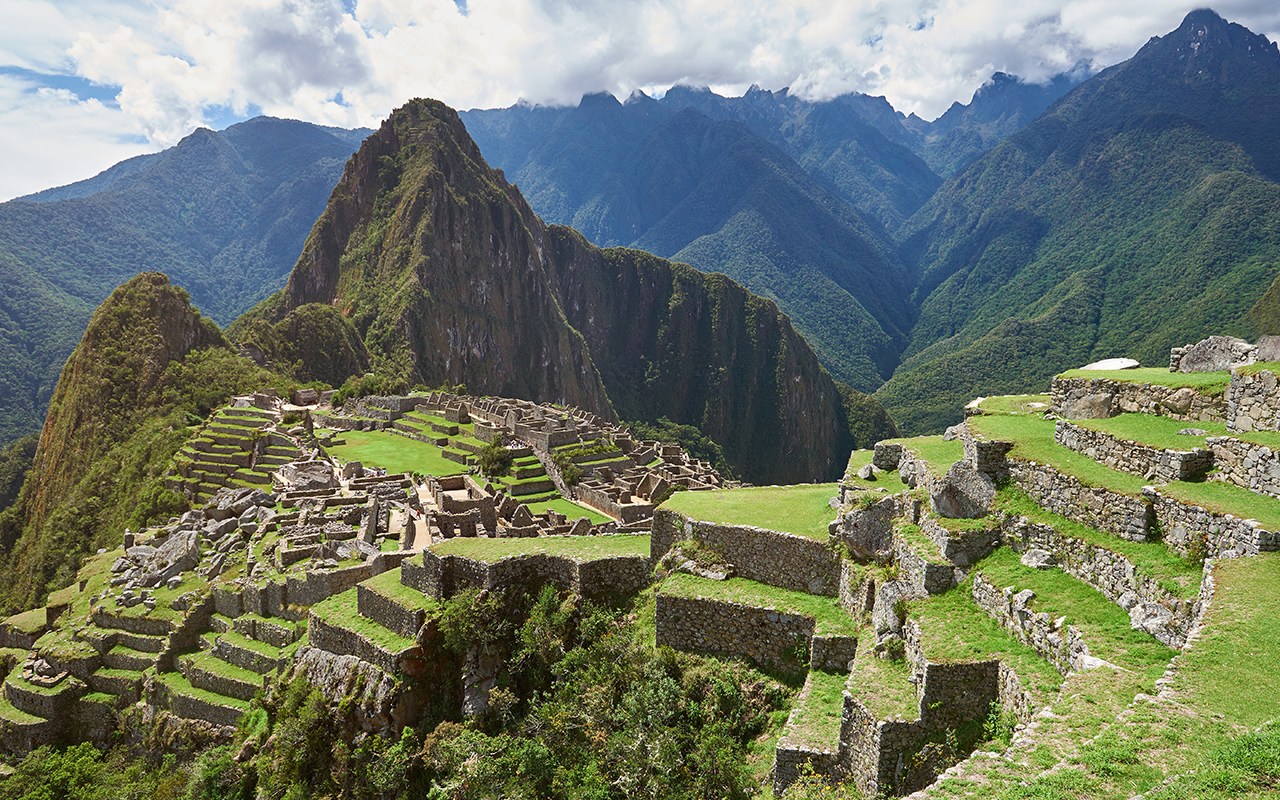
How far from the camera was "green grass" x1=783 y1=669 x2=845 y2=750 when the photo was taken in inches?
323

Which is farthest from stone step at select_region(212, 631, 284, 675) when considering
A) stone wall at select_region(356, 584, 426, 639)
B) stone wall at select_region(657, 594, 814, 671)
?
stone wall at select_region(657, 594, 814, 671)

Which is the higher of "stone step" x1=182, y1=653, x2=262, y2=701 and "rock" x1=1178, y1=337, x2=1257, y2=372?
"rock" x1=1178, y1=337, x2=1257, y2=372

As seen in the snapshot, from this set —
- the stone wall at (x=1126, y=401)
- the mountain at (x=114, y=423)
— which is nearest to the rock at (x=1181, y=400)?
the stone wall at (x=1126, y=401)

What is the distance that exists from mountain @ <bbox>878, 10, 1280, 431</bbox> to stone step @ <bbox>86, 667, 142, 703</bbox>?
9034 cm

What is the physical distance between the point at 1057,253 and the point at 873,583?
166471 millimetres

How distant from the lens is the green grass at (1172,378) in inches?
363

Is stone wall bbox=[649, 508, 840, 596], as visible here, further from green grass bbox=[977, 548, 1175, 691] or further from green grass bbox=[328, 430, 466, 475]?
green grass bbox=[328, 430, 466, 475]

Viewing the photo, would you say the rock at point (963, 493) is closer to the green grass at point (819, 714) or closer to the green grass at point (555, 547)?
the green grass at point (819, 714)

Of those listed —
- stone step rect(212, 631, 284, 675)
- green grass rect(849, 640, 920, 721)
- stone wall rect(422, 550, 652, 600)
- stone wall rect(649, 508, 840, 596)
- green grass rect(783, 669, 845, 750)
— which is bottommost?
stone step rect(212, 631, 284, 675)

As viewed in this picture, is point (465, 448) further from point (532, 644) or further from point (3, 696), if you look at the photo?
point (532, 644)

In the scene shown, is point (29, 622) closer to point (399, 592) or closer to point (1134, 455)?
point (399, 592)

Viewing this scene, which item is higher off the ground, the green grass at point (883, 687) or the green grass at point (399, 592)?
the green grass at point (883, 687)

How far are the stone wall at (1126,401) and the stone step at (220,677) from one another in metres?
19.0

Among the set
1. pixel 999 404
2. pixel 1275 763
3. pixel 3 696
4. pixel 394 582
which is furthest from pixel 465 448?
pixel 1275 763
